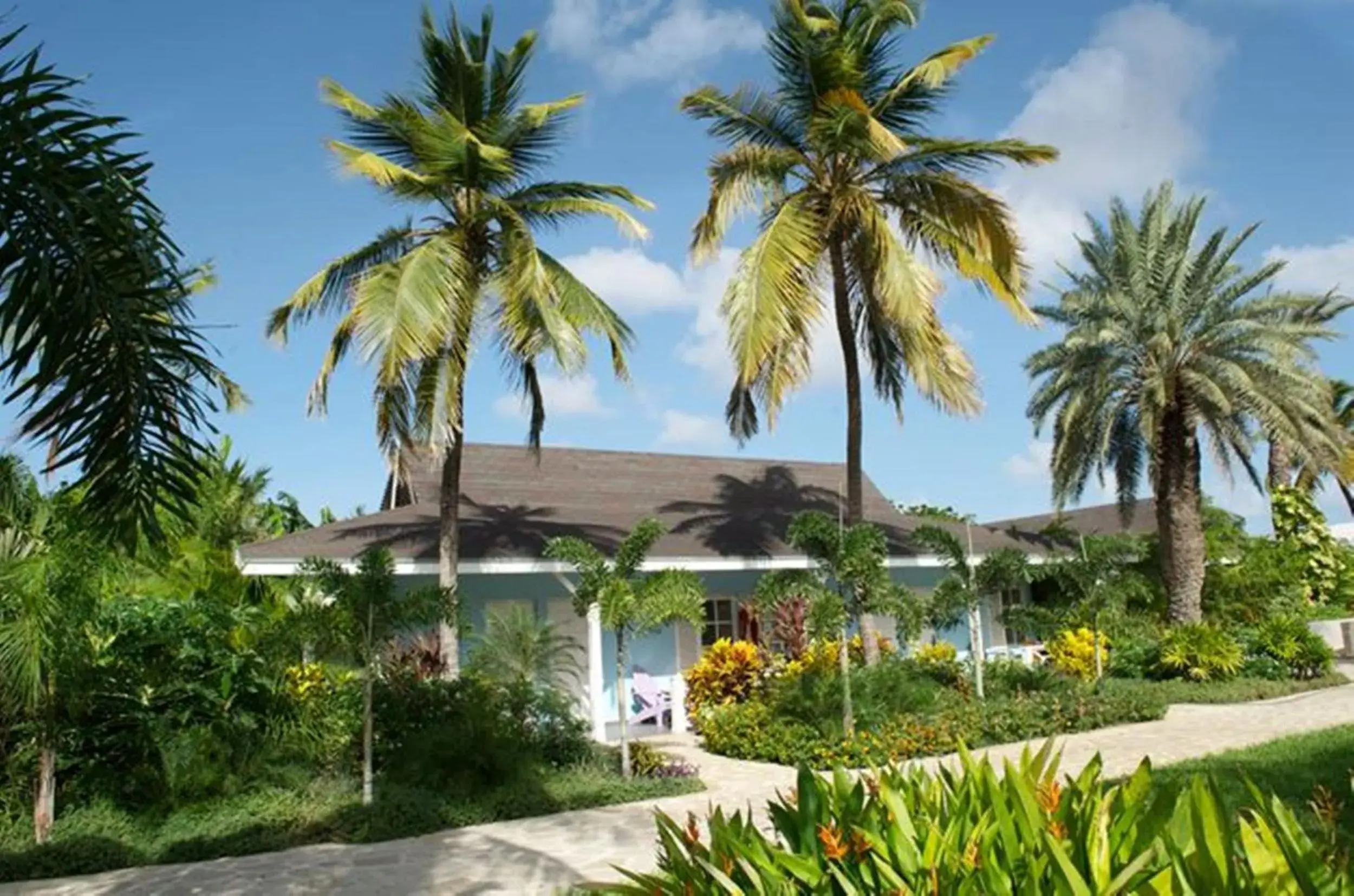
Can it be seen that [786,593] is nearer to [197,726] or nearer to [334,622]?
[334,622]

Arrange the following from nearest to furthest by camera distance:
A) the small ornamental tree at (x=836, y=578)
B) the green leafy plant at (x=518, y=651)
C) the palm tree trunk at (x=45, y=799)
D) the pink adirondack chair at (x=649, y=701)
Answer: the palm tree trunk at (x=45, y=799) < the small ornamental tree at (x=836, y=578) < the green leafy plant at (x=518, y=651) < the pink adirondack chair at (x=649, y=701)

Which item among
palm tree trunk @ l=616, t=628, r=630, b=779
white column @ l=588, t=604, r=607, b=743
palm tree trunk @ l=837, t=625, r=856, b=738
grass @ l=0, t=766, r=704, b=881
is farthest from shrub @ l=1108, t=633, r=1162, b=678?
grass @ l=0, t=766, r=704, b=881

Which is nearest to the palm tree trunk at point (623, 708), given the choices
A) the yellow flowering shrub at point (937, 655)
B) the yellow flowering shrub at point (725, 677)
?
the yellow flowering shrub at point (725, 677)

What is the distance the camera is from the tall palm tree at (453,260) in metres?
14.0

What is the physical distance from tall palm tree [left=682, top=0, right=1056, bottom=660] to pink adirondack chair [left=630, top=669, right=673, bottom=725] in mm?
4403

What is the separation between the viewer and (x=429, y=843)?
9852 mm

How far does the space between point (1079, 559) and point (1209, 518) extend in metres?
13.3

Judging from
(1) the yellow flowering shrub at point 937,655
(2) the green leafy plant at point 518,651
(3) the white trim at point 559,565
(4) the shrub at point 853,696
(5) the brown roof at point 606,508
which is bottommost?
(4) the shrub at point 853,696

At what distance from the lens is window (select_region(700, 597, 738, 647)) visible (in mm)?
20406

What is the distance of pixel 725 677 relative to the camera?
17.0m

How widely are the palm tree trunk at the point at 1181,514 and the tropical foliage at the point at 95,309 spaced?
22.0 m

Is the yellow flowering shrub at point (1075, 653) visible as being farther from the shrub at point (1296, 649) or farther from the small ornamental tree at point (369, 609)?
the small ornamental tree at point (369, 609)

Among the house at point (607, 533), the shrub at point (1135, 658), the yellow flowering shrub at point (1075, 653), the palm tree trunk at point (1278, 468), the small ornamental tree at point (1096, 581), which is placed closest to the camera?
the house at point (607, 533)

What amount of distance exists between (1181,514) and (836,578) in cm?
1146
